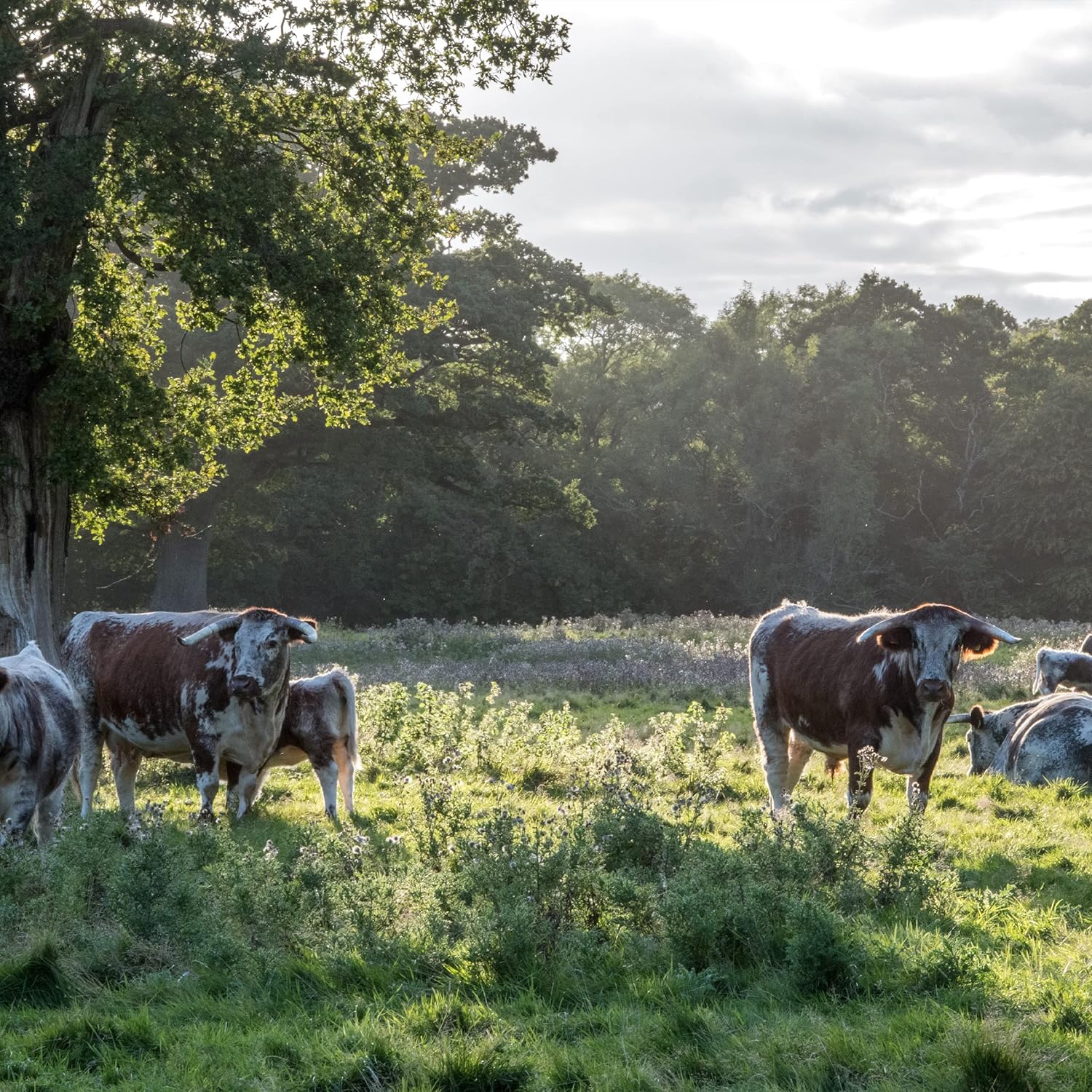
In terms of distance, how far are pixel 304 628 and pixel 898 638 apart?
5.27 m

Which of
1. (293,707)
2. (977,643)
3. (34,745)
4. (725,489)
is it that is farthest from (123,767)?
(725,489)

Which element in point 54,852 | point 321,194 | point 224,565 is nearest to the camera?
point 54,852

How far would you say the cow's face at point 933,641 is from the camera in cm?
1054

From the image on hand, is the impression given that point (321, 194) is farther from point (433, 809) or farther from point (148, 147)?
point (433, 809)

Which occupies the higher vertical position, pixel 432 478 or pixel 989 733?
pixel 432 478

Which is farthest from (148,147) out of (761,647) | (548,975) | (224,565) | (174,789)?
(224,565)

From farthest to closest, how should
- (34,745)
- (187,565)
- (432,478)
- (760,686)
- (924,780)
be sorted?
1. (187,565)
2. (432,478)
3. (760,686)
4. (924,780)
5. (34,745)

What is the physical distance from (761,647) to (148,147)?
30.1 feet

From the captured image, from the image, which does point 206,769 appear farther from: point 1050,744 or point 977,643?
point 1050,744

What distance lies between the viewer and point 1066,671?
1836cm

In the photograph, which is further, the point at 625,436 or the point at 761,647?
the point at 625,436

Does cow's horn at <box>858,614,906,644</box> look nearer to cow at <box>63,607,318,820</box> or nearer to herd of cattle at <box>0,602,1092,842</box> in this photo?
herd of cattle at <box>0,602,1092,842</box>

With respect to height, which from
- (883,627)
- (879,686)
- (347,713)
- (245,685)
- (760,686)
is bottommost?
(347,713)

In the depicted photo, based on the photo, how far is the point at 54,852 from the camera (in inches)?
343
